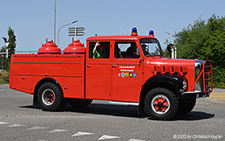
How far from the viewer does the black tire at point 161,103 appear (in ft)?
31.0

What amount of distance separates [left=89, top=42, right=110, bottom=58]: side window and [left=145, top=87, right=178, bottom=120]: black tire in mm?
1908

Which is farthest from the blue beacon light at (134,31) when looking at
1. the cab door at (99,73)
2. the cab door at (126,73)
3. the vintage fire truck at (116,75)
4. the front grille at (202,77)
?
the front grille at (202,77)

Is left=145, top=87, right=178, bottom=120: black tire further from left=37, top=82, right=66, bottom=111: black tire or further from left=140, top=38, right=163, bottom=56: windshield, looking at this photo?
left=37, top=82, right=66, bottom=111: black tire

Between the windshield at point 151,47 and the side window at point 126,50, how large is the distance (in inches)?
10.5

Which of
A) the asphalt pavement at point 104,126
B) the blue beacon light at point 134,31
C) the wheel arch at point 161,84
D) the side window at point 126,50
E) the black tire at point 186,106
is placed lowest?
the asphalt pavement at point 104,126

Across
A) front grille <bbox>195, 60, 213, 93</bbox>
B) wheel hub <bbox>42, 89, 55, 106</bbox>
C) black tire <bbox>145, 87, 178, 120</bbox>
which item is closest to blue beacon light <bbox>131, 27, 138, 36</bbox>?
black tire <bbox>145, 87, 178, 120</bbox>

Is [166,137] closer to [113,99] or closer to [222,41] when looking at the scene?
[113,99]

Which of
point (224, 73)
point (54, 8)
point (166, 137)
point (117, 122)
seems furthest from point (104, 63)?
point (224, 73)

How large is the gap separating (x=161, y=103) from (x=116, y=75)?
1.64 metres

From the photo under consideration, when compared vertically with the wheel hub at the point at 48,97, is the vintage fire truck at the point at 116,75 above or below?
above

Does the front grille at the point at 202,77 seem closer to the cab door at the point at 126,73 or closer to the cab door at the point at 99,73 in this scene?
the cab door at the point at 126,73

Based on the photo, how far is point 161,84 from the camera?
9.87 m

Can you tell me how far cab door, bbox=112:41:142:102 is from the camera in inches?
399

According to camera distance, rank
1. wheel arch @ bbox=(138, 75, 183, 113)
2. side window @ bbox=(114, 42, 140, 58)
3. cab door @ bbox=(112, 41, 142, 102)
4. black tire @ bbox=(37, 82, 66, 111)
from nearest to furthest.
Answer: wheel arch @ bbox=(138, 75, 183, 113) < cab door @ bbox=(112, 41, 142, 102) < side window @ bbox=(114, 42, 140, 58) < black tire @ bbox=(37, 82, 66, 111)
